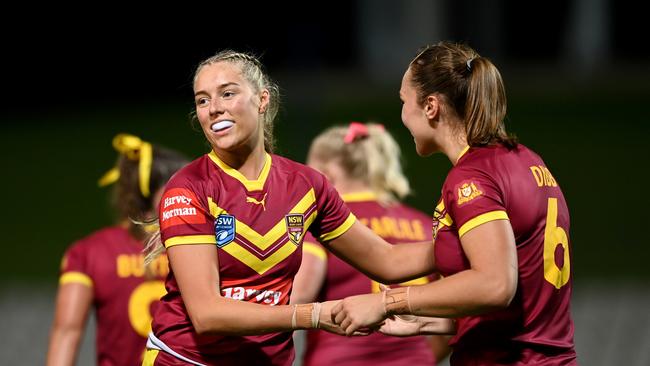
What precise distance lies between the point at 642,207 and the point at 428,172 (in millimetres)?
3359

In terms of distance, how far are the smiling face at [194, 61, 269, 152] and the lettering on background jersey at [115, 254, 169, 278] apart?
1239 millimetres

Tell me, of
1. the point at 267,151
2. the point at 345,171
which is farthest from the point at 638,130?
the point at 267,151

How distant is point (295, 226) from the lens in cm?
338

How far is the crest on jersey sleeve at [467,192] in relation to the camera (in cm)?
310

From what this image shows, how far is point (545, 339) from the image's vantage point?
127 inches

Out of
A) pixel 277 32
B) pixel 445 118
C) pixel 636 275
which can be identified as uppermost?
pixel 277 32

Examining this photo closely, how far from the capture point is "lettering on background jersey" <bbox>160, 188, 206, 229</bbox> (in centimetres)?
318

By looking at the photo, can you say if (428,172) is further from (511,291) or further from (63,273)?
(511,291)

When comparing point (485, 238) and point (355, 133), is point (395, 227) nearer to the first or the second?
point (355, 133)

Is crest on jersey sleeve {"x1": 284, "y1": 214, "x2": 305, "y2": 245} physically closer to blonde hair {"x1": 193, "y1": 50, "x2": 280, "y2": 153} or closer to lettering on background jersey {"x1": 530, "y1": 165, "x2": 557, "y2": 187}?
blonde hair {"x1": 193, "y1": 50, "x2": 280, "y2": 153}

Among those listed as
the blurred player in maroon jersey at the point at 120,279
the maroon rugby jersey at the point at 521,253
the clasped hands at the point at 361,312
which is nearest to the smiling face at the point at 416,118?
the maroon rugby jersey at the point at 521,253

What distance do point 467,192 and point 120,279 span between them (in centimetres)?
191

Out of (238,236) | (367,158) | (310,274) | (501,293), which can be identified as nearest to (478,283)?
Result: (501,293)

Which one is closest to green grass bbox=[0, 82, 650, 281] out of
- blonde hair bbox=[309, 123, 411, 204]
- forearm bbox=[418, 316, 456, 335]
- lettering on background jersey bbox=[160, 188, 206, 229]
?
blonde hair bbox=[309, 123, 411, 204]
